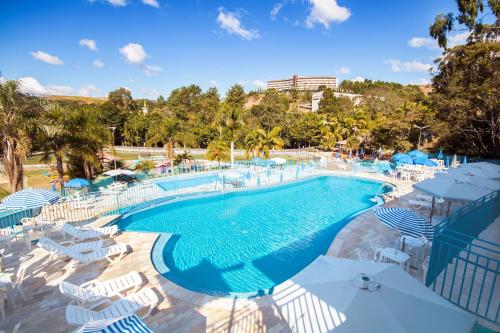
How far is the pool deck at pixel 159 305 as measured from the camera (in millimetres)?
4758

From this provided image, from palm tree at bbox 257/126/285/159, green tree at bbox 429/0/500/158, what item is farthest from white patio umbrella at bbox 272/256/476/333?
green tree at bbox 429/0/500/158

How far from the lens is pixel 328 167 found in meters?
21.7

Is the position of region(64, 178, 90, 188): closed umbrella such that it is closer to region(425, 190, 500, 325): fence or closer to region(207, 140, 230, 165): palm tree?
region(207, 140, 230, 165): palm tree

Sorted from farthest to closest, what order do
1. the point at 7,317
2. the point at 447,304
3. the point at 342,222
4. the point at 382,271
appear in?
1. the point at 342,222
2. the point at 7,317
3. the point at 382,271
4. the point at 447,304

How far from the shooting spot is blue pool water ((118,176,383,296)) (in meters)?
7.29

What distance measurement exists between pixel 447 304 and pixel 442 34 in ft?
88.4

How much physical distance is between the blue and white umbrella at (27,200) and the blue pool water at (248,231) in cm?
308

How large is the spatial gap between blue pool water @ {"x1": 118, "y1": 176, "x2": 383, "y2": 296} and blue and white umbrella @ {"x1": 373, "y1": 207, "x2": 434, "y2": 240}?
2405 mm

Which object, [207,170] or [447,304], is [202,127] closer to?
[207,170]

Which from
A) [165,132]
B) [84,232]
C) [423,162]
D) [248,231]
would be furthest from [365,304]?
[165,132]

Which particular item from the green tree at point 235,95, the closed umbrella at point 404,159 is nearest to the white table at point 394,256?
the closed umbrella at point 404,159

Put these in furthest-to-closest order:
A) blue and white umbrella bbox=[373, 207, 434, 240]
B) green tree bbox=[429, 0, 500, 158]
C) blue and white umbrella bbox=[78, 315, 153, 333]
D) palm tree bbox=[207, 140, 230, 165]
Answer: palm tree bbox=[207, 140, 230, 165]
green tree bbox=[429, 0, 500, 158]
blue and white umbrella bbox=[373, 207, 434, 240]
blue and white umbrella bbox=[78, 315, 153, 333]

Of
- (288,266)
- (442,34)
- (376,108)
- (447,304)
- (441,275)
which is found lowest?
(288,266)

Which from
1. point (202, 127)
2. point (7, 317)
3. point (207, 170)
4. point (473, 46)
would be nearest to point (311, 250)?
point (7, 317)
